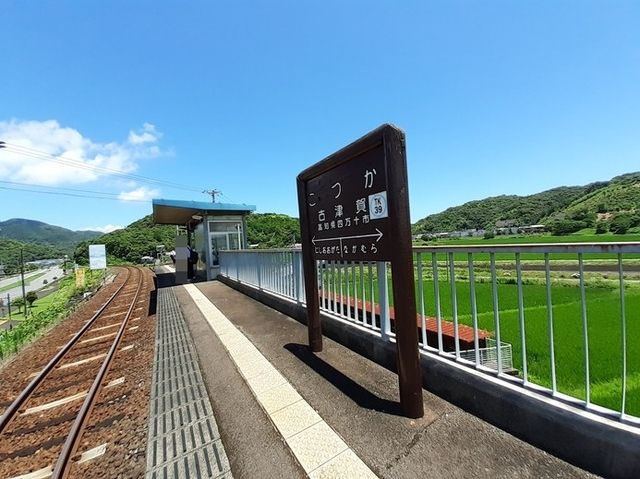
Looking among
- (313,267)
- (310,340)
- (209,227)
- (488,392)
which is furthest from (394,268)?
(209,227)

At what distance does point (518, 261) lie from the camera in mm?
2230

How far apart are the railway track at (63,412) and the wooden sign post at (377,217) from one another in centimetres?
259

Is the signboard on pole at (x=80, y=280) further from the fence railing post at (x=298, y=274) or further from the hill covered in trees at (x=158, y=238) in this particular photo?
the hill covered in trees at (x=158, y=238)

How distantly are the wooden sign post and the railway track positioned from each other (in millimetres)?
2593

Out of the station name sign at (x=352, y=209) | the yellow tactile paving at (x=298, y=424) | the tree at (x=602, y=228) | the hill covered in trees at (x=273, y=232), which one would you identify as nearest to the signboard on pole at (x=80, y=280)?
the yellow tactile paving at (x=298, y=424)

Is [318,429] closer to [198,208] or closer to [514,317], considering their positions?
[514,317]

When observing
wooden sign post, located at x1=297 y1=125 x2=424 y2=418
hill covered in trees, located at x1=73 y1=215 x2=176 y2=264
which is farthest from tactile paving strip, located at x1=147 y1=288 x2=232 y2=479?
hill covered in trees, located at x1=73 y1=215 x2=176 y2=264

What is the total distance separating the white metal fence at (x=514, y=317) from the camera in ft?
6.69

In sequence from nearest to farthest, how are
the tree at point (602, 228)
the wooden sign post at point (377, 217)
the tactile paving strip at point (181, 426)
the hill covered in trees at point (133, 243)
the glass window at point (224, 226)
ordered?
the tactile paving strip at point (181, 426)
the wooden sign post at point (377, 217)
the glass window at point (224, 226)
the tree at point (602, 228)
the hill covered in trees at point (133, 243)

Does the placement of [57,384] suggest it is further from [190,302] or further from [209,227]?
[209,227]

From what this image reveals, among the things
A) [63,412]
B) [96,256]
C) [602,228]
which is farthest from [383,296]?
[602,228]

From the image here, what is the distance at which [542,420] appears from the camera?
2.02 m

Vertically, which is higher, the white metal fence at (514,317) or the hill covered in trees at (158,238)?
the hill covered in trees at (158,238)

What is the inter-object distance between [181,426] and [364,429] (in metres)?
1.52
